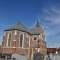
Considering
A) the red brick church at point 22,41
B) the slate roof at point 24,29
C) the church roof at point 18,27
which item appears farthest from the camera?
the slate roof at point 24,29

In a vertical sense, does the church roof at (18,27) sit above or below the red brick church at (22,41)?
above

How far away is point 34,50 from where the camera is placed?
155 feet

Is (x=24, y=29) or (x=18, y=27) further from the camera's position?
(x=24, y=29)

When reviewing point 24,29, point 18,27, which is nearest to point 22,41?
point 24,29

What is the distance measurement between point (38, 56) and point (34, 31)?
17.4 metres

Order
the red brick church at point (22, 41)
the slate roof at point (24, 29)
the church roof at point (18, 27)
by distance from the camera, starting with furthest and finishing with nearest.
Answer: the slate roof at point (24, 29) → the church roof at point (18, 27) → the red brick church at point (22, 41)

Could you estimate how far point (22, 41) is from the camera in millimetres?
46531

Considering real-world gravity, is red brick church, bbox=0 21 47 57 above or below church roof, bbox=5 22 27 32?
below

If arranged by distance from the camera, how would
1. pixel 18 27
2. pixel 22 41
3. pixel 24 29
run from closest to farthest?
1. pixel 22 41
2. pixel 18 27
3. pixel 24 29

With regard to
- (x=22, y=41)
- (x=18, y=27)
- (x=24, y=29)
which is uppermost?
(x=18, y=27)

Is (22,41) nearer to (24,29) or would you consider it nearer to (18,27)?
(24,29)

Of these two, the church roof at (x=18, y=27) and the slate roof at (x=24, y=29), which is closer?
the church roof at (x=18, y=27)

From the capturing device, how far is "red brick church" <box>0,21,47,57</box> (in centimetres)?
4428

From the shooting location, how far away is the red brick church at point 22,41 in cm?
4428
